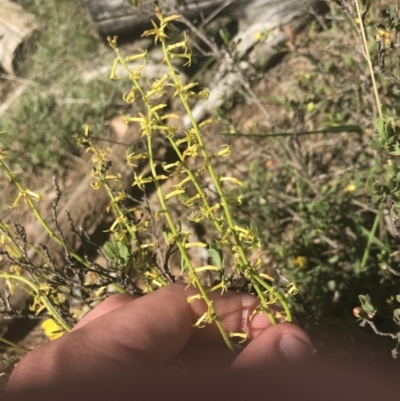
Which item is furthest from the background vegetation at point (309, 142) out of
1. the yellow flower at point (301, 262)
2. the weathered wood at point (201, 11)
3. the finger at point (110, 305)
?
the finger at point (110, 305)

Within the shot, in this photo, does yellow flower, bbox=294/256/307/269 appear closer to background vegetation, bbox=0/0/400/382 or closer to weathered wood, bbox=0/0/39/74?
background vegetation, bbox=0/0/400/382

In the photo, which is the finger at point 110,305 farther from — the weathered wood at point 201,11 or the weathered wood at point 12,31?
the weathered wood at point 12,31

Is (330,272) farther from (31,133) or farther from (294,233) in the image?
(31,133)

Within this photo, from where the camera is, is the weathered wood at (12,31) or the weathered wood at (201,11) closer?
the weathered wood at (201,11)

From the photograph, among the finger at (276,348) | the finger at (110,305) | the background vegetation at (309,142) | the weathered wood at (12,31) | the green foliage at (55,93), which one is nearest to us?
the finger at (276,348)

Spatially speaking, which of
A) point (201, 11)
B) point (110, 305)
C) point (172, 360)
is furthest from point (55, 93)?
point (172, 360)

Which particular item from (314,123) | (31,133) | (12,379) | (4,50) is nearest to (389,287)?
(314,123)
